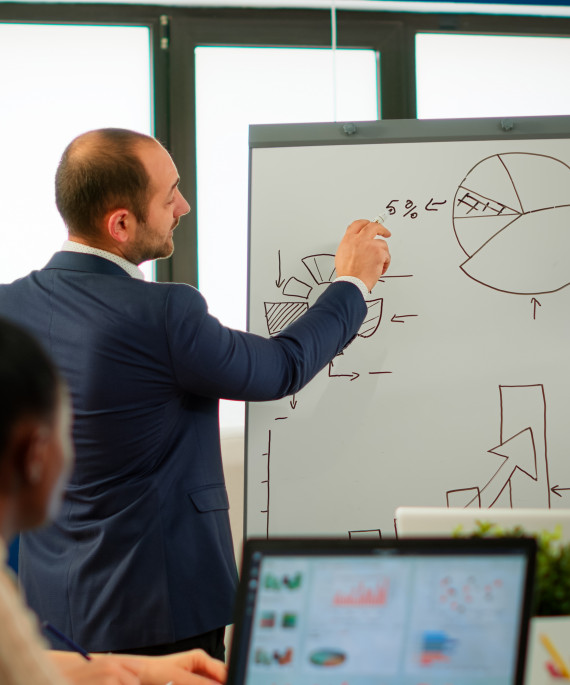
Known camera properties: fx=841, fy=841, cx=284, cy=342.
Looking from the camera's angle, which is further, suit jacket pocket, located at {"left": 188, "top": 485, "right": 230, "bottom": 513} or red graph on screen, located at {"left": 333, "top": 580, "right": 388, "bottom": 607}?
suit jacket pocket, located at {"left": 188, "top": 485, "right": 230, "bottom": 513}

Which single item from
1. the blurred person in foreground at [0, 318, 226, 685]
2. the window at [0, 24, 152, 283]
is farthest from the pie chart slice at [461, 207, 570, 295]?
the blurred person in foreground at [0, 318, 226, 685]

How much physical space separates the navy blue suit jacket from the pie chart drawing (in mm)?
589

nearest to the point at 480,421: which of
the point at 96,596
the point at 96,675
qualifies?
the point at 96,596

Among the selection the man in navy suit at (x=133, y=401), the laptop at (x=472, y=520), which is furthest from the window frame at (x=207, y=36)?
the laptop at (x=472, y=520)

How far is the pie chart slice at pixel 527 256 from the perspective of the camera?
7.07 feet

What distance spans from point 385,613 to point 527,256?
1474 mm

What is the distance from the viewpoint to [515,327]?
2145mm

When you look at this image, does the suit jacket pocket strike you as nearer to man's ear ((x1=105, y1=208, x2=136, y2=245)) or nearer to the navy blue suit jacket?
the navy blue suit jacket

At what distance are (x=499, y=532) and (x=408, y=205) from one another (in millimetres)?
1266

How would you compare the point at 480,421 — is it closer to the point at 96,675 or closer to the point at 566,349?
the point at 566,349

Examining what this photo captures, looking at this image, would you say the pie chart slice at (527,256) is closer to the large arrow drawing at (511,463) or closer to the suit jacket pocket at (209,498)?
the large arrow drawing at (511,463)

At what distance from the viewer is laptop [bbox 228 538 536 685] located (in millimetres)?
870

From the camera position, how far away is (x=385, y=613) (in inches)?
34.4

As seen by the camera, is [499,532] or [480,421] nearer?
[499,532]
